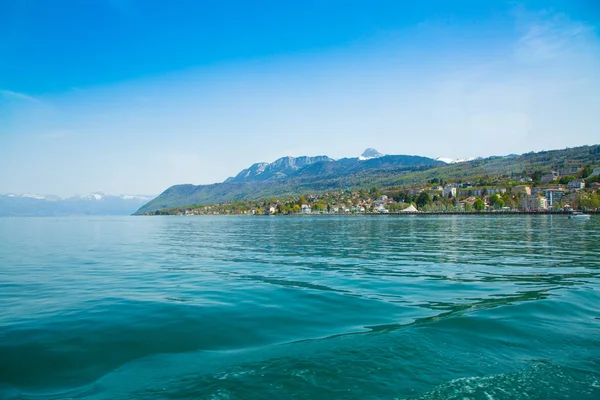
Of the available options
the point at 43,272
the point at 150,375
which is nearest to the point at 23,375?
the point at 150,375

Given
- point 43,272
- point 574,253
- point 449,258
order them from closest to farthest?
1. point 43,272
2. point 449,258
3. point 574,253

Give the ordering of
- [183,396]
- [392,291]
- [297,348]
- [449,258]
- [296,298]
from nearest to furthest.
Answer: [183,396], [297,348], [296,298], [392,291], [449,258]

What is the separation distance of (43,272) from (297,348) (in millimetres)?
22830

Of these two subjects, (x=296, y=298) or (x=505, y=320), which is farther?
(x=296, y=298)

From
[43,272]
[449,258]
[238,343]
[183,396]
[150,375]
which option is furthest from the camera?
[449,258]

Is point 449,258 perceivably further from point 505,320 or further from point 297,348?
point 297,348

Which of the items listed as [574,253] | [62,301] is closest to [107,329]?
[62,301]

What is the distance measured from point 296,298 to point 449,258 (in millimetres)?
18388

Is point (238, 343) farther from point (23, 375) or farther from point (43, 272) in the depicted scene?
point (43, 272)

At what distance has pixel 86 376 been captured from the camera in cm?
899

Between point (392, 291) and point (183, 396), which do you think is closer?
point (183, 396)

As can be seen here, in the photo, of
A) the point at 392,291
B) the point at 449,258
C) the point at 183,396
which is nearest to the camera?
the point at 183,396

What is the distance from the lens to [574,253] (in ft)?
107

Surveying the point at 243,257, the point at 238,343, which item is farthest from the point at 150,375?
the point at 243,257
